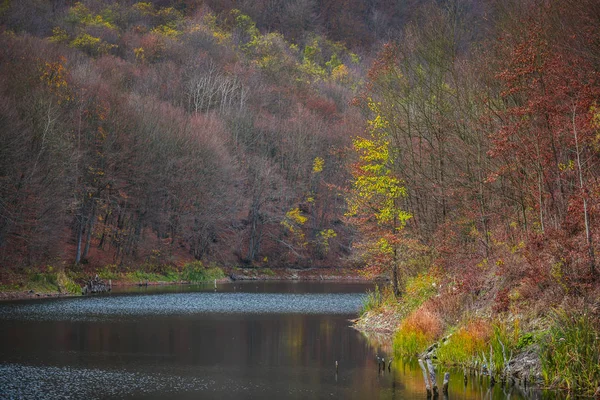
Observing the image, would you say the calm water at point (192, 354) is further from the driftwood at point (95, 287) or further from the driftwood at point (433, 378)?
the driftwood at point (95, 287)

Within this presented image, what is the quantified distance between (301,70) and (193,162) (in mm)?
43730

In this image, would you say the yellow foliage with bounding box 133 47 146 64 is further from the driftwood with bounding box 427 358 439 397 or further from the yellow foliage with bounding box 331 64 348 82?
the driftwood with bounding box 427 358 439 397

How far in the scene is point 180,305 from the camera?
4125 cm

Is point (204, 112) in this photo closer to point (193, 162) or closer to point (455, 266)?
point (193, 162)

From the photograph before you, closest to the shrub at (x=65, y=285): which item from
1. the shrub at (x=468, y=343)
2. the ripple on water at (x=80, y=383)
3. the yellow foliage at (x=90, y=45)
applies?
the ripple on water at (x=80, y=383)

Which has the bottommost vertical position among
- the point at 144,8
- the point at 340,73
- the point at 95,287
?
the point at 95,287

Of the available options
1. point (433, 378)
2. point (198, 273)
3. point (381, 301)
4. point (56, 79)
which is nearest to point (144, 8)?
point (198, 273)

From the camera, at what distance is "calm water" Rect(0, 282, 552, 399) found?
1856 centimetres

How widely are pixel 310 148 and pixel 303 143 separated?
3.42ft

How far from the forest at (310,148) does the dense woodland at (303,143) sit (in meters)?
0.12

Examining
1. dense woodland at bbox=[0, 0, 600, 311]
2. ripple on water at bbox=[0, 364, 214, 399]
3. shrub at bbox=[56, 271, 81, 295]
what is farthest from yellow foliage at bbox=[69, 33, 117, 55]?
ripple on water at bbox=[0, 364, 214, 399]

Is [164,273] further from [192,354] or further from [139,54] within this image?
[192,354]

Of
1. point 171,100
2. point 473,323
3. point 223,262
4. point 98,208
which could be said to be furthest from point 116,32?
point 473,323

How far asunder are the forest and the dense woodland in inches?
4.6
